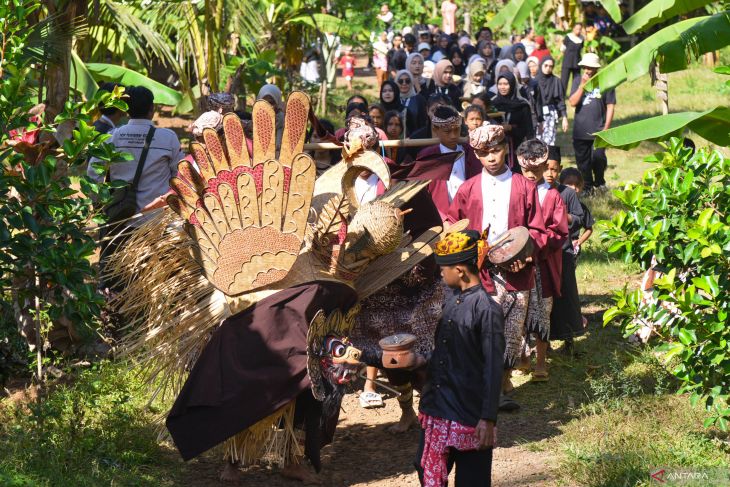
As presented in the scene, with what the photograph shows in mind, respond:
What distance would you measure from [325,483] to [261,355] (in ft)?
3.13

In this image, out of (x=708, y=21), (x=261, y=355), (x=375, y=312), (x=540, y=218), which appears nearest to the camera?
(x=261, y=355)

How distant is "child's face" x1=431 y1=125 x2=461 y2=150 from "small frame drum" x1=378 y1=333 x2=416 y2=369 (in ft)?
11.2

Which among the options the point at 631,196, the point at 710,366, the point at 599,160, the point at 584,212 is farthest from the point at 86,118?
the point at 599,160

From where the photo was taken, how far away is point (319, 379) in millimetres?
5324

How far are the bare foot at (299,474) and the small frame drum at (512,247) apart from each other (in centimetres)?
192

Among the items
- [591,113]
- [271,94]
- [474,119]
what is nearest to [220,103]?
[271,94]

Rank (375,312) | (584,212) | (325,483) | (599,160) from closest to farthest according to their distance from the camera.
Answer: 1. (325,483)
2. (375,312)
3. (584,212)
4. (599,160)

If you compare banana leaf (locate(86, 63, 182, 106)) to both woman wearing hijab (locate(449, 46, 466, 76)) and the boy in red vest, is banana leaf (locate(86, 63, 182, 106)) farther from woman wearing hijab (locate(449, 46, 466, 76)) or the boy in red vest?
woman wearing hijab (locate(449, 46, 466, 76))

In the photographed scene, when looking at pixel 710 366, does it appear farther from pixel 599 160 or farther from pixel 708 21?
pixel 599 160

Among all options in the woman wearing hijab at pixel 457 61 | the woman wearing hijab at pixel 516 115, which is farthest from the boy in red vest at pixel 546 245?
the woman wearing hijab at pixel 457 61

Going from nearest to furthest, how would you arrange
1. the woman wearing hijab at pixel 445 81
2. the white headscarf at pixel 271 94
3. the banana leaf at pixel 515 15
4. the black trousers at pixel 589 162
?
the white headscarf at pixel 271 94
the banana leaf at pixel 515 15
the black trousers at pixel 589 162
the woman wearing hijab at pixel 445 81

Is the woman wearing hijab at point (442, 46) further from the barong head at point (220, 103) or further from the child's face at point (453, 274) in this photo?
the child's face at point (453, 274)

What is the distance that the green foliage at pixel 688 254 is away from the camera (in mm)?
5312

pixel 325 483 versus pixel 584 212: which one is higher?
pixel 584 212
